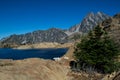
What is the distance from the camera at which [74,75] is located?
3688 centimetres

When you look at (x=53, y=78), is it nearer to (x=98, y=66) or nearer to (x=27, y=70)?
(x=27, y=70)

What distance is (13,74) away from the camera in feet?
78.7

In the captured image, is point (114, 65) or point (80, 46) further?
point (80, 46)

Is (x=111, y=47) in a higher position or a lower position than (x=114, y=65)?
higher

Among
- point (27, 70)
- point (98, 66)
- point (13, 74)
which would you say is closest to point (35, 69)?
point (27, 70)

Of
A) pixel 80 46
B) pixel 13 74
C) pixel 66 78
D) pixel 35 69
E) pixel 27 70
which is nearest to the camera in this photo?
pixel 13 74

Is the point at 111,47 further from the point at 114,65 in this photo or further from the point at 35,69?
the point at 35,69

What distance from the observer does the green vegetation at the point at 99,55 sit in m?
45.7

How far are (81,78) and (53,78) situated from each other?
7.17 meters

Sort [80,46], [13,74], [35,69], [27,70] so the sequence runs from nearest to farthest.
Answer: [13,74] < [27,70] < [35,69] < [80,46]

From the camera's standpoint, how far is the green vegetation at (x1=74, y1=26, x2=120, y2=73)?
45656 mm

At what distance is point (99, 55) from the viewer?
46.3m

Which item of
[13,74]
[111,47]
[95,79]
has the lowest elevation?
[95,79]

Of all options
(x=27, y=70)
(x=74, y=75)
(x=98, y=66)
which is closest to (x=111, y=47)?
(x=98, y=66)
